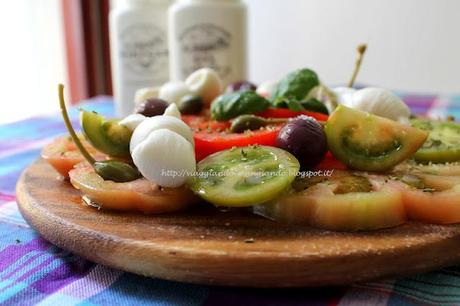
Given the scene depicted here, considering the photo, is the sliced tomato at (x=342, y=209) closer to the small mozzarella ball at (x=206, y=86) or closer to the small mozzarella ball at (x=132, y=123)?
the small mozzarella ball at (x=132, y=123)

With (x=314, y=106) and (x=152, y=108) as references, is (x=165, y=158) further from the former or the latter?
(x=314, y=106)

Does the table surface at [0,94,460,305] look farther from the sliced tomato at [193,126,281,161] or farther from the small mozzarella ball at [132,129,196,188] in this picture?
the sliced tomato at [193,126,281,161]

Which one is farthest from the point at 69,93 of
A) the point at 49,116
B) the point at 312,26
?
the point at 312,26

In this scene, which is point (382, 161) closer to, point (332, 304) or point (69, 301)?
point (332, 304)

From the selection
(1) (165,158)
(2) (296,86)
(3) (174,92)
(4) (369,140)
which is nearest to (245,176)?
(1) (165,158)

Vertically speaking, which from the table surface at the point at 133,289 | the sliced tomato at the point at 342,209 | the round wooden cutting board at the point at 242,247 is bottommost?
the table surface at the point at 133,289

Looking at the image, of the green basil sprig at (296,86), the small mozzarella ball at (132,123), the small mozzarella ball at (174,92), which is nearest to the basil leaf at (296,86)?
the green basil sprig at (296,86)
